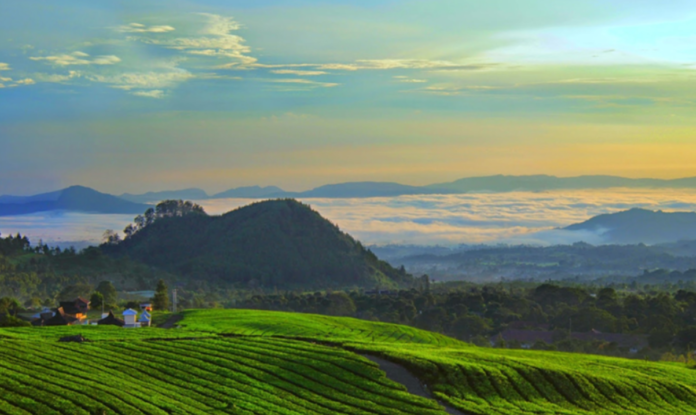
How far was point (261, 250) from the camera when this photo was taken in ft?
534

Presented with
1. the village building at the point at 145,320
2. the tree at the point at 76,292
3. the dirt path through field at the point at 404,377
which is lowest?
the tree at the point at 76,292

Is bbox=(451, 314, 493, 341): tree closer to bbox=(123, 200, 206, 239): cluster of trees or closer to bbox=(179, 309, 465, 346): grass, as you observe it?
bbox=(179, 309, 465, 346): grass

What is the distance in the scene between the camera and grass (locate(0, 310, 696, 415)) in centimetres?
3144

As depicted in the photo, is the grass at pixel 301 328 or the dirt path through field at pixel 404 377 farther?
the grass at pixel 301 328

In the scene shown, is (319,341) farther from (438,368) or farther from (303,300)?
(303,300)

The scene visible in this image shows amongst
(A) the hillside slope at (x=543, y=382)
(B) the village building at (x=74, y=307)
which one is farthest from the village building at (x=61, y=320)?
(A) the hillside slope at (x=543, y=382)

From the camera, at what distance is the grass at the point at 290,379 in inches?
1238

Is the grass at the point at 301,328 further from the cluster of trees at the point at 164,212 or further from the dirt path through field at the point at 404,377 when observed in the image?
the cluster of trees at the point at 164,212

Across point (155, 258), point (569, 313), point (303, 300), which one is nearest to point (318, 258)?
point (155, 258)

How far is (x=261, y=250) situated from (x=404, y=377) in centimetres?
12533

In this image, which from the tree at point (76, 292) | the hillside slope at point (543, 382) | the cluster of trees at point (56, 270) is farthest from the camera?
the cluster of trees at point (56, 270)

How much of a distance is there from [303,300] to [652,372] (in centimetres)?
6905

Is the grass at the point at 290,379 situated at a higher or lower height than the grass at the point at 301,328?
higher

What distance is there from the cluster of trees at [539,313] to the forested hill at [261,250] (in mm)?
44322
